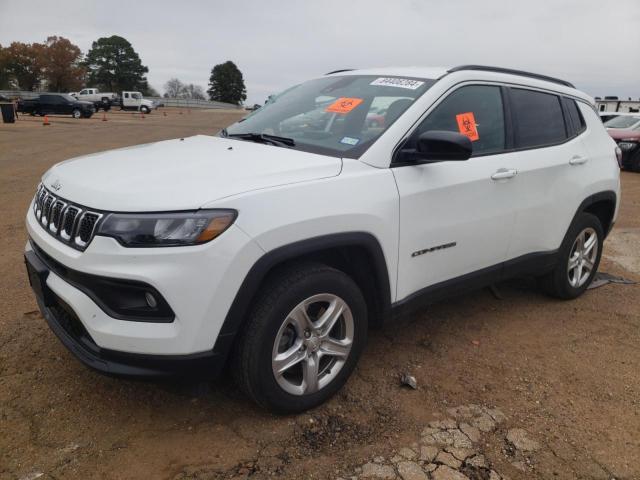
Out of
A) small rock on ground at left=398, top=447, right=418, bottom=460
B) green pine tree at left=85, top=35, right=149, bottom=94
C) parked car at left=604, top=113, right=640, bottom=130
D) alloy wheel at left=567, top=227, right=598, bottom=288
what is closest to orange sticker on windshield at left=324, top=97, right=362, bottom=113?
small rock on ground at left=398, top=447, right=418, bottom=460

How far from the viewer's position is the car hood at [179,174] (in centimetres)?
221

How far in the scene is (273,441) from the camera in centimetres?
249

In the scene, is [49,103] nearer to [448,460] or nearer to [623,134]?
[623,134]

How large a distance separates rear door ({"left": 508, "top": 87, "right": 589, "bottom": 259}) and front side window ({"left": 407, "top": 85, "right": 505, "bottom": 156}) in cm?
19

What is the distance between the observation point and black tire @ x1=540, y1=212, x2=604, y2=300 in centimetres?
408

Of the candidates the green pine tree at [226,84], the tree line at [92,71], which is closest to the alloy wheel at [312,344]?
→ the tree line at [92,71]

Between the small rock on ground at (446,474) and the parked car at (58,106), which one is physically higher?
the parked car at (58,106)

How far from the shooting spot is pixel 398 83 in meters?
3.22

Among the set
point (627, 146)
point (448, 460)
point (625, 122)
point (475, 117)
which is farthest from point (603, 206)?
point (625, 122)

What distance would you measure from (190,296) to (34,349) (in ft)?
5.75

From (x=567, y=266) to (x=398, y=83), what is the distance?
2.18 m

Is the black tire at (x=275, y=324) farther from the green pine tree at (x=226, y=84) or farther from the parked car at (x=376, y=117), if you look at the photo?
the green pine tree at (x=226, y=84)

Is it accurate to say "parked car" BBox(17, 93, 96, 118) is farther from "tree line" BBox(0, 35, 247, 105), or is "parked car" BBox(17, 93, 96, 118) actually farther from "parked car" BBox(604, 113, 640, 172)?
"tree line" BBox(0, 35, 247, 105)

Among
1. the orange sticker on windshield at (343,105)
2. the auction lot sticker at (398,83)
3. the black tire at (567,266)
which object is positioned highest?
the auction lot sticker at (398,83)
